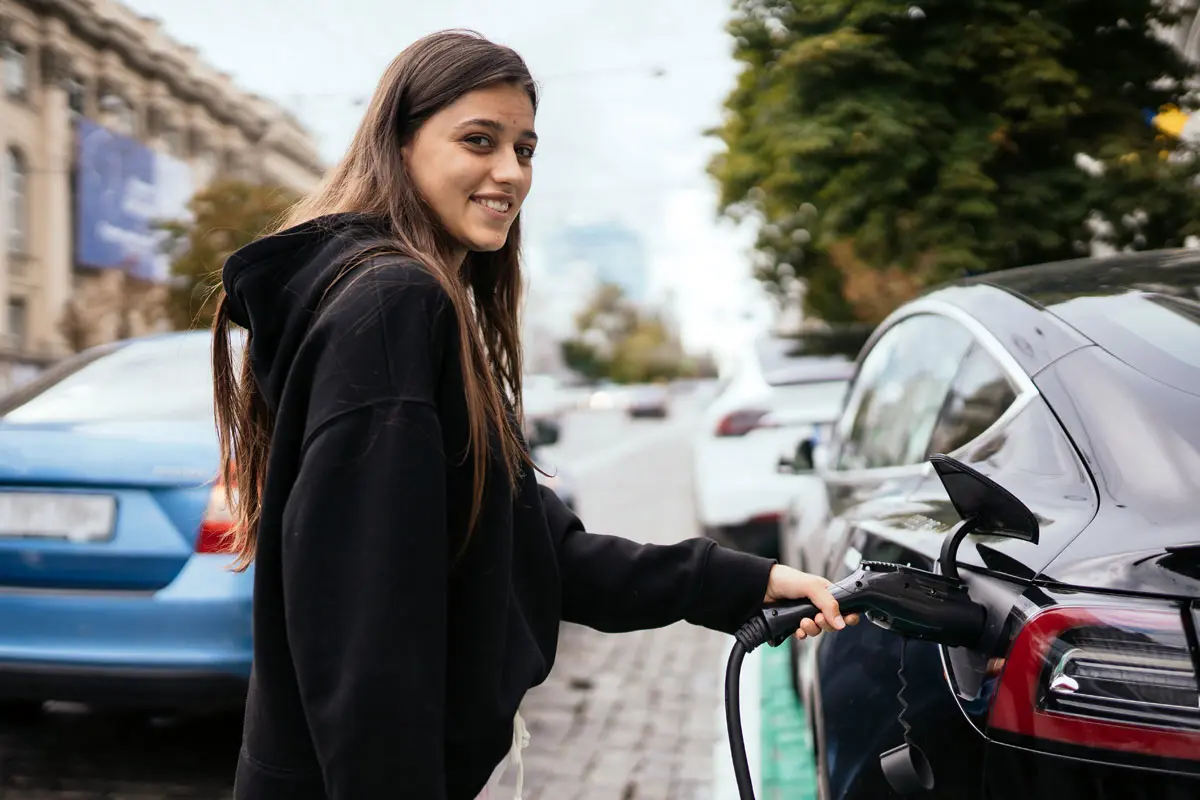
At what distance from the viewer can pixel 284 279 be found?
4.65 feet

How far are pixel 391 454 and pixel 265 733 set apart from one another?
0.45m

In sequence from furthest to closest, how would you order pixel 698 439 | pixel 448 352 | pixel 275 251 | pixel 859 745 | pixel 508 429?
pixel 698 439, pixel 859 745, pixel 508 429, pixel 275 251, pixel 448 352

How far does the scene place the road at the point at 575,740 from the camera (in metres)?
3.59

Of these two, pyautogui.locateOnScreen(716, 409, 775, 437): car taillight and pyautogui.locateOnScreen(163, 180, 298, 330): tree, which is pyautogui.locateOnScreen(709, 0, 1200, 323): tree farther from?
pyautogui.locateOnScreen(163, 180, 298, 330): tree

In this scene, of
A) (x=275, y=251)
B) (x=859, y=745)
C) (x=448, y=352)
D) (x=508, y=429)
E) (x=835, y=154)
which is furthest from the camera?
(x=835, y=154)

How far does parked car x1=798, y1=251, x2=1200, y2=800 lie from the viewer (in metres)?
1.33

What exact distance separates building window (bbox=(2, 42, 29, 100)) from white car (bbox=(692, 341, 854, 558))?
1331 cm

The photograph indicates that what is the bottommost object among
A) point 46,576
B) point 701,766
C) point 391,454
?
point 701,766

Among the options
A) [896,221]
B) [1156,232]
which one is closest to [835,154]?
[896,221]

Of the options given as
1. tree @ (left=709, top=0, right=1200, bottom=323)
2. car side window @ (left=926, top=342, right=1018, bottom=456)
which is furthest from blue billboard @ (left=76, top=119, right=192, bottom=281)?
car side window @ (left=926, top=342, right=1018, bottom=456)

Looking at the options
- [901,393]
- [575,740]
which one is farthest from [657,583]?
[575,740]

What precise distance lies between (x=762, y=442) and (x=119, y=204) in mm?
21835

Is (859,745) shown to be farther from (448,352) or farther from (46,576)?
(46,576)

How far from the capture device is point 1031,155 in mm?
4953
